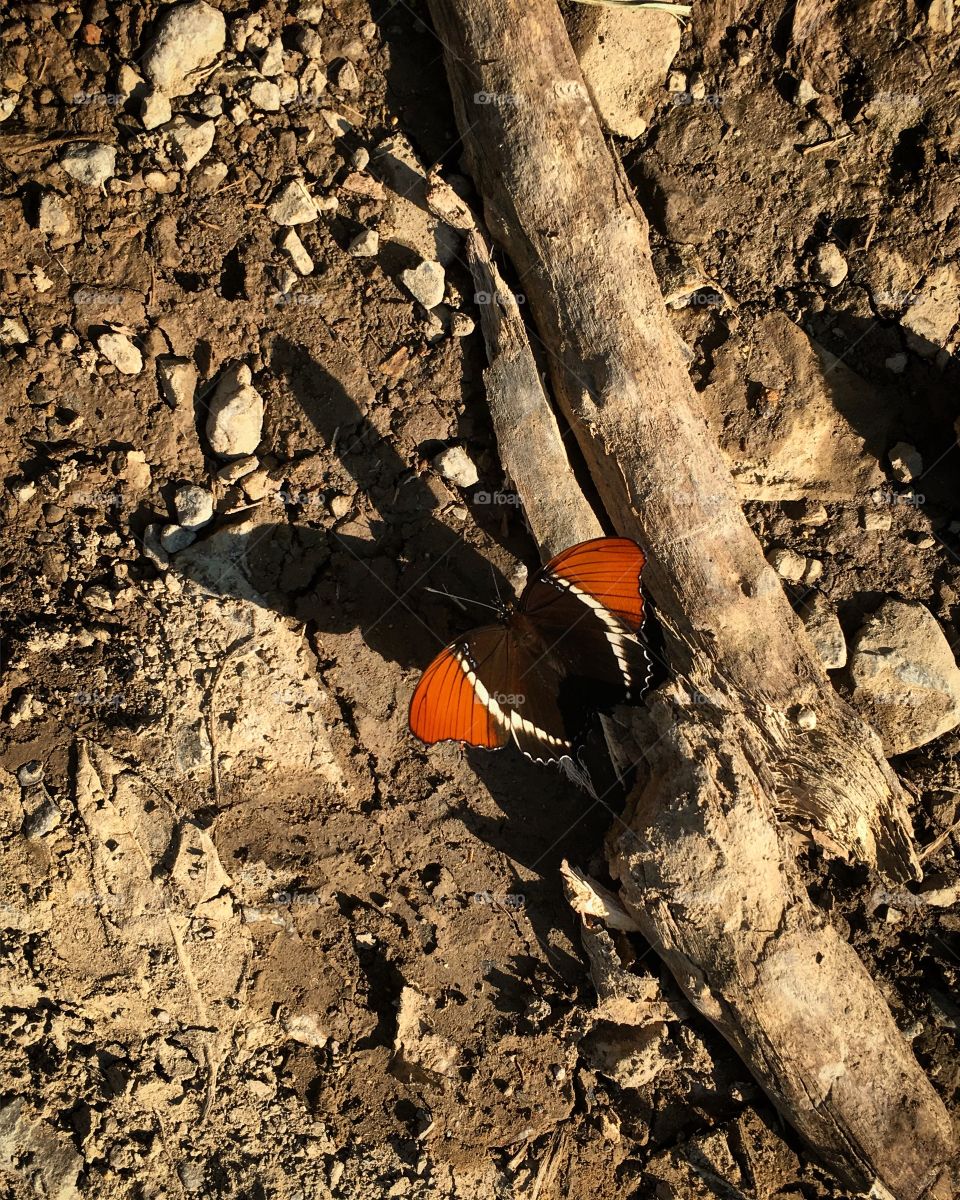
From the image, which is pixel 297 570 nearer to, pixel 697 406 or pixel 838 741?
pixel 697 406

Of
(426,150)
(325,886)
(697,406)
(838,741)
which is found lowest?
(838,741)

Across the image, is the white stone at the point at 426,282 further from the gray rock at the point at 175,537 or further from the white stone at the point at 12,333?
the white stone at the point at 12,333

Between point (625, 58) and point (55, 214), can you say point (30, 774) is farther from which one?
point (625, 58)

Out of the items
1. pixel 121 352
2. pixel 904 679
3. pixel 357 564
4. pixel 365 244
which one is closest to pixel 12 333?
pixel 121 352

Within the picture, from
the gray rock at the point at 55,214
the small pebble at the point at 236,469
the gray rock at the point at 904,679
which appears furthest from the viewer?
the gray rock at the point at 904,679

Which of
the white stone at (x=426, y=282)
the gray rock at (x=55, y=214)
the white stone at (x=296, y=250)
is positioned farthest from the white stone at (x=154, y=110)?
the white stone at (x=426, y=282)

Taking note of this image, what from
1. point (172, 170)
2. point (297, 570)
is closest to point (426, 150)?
point (172, 170)

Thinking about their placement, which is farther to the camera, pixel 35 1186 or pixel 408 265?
pixel 408 265
